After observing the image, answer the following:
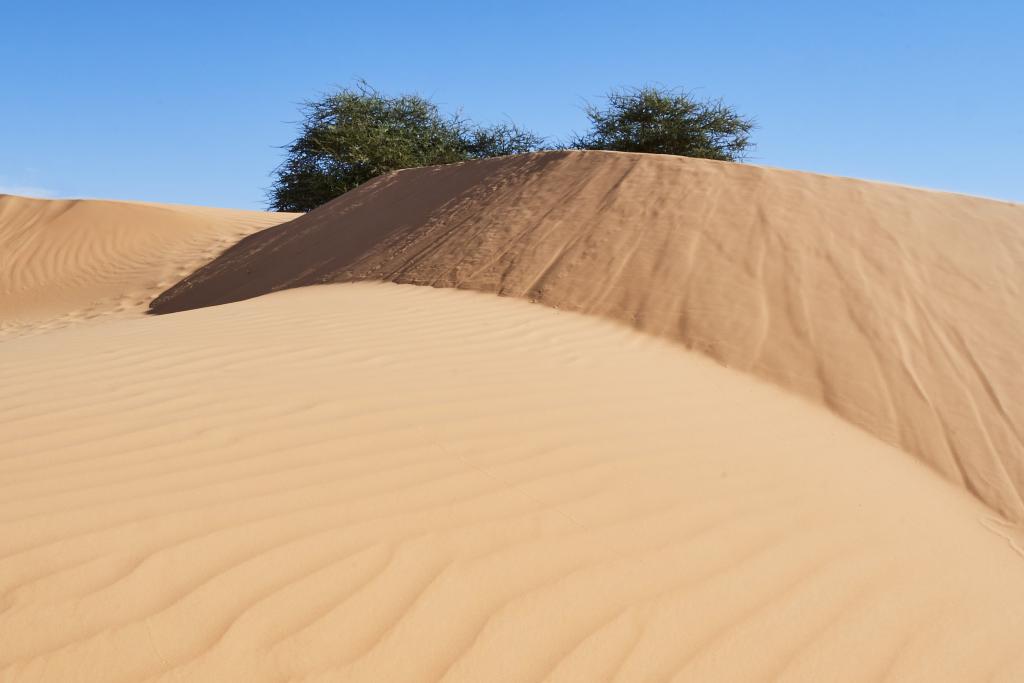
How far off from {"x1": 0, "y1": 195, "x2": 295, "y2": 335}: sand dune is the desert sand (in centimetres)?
822

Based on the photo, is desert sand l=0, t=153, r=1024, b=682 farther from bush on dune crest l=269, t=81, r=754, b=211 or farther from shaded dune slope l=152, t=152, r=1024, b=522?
bush on dune crest l=269, t=81, r=754, b=211

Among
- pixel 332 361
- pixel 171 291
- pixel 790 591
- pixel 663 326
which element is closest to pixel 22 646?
pixel 790 591

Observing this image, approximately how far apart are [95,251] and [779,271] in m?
14.3

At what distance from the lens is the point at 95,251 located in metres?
16.1

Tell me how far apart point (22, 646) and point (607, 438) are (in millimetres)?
2235

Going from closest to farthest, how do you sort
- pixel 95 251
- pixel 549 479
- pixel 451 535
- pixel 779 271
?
1. pixel 451 535
2. pixel 549 479
3. pixel 779 271
4. pixel 95 251

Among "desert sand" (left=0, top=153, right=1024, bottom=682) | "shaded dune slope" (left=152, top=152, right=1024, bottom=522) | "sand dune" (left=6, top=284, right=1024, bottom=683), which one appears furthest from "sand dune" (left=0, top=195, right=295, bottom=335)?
"sand dune" (left=6, top=284, right=1024, bottom=683)

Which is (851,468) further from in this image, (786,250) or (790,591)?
(786,250)

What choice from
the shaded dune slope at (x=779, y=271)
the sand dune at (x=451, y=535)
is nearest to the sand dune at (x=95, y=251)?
the shaded dune slope at (x=779, y=271)

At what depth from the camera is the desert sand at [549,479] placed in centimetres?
205

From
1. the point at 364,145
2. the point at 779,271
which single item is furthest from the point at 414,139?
the point at 779,271

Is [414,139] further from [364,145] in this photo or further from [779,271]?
[779,271]

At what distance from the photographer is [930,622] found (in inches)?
99.9

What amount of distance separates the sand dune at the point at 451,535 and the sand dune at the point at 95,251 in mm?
9763
